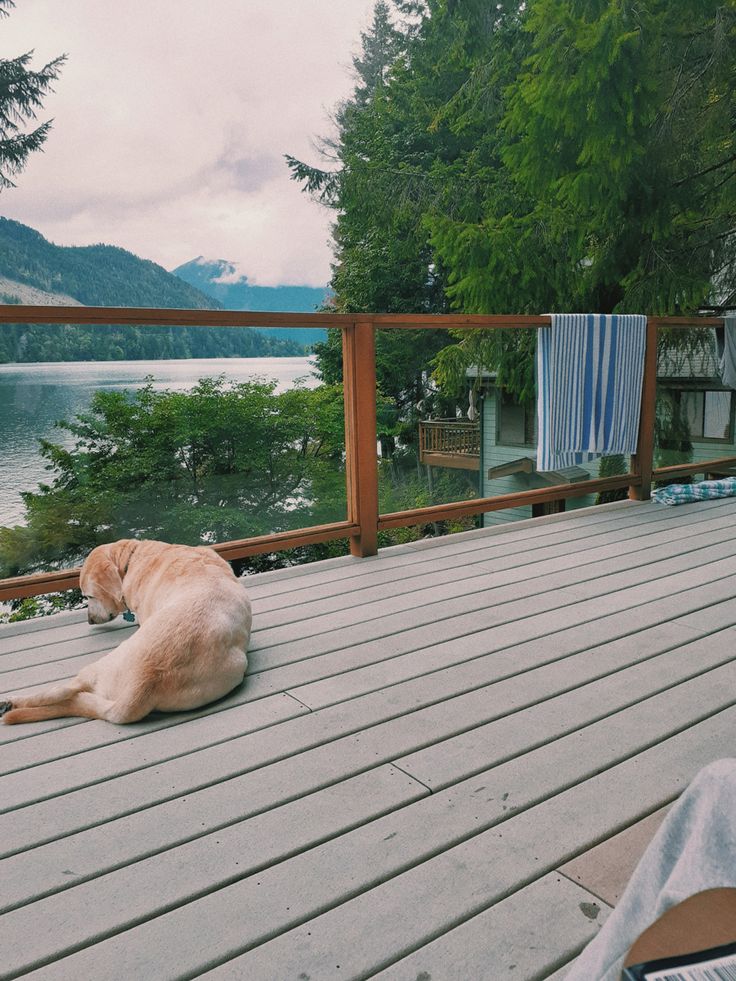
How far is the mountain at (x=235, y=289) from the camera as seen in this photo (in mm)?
36456

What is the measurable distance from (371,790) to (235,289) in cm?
4267

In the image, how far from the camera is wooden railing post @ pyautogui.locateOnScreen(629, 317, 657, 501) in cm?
436

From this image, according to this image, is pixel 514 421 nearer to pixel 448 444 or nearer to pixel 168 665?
pixel 448 444

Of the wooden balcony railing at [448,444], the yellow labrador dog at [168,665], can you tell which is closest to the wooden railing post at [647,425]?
the wooden balcony railing at [448,444]

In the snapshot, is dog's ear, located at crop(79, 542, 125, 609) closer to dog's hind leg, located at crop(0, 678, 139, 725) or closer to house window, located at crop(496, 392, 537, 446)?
dog's hind leg, located at crop(0, 678, 139, 725)

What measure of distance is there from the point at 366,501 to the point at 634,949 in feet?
9.50

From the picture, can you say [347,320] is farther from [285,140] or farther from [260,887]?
[285,140]

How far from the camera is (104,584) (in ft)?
8.20

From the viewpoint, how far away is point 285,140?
134 feet

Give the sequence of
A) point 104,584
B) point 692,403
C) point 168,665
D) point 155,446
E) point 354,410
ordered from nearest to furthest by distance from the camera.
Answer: point 168,665 < point 104,584 < point 155,446 < point 354,410 < point 692,403

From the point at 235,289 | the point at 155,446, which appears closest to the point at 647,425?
the point at 155,446

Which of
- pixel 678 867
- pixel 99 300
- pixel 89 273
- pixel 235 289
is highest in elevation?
pixel 235 289

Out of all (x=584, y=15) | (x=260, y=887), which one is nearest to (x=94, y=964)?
(x=260, y=887)

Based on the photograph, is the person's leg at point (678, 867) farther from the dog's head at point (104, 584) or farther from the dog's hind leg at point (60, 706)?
the dog's head at point (104, 584)
